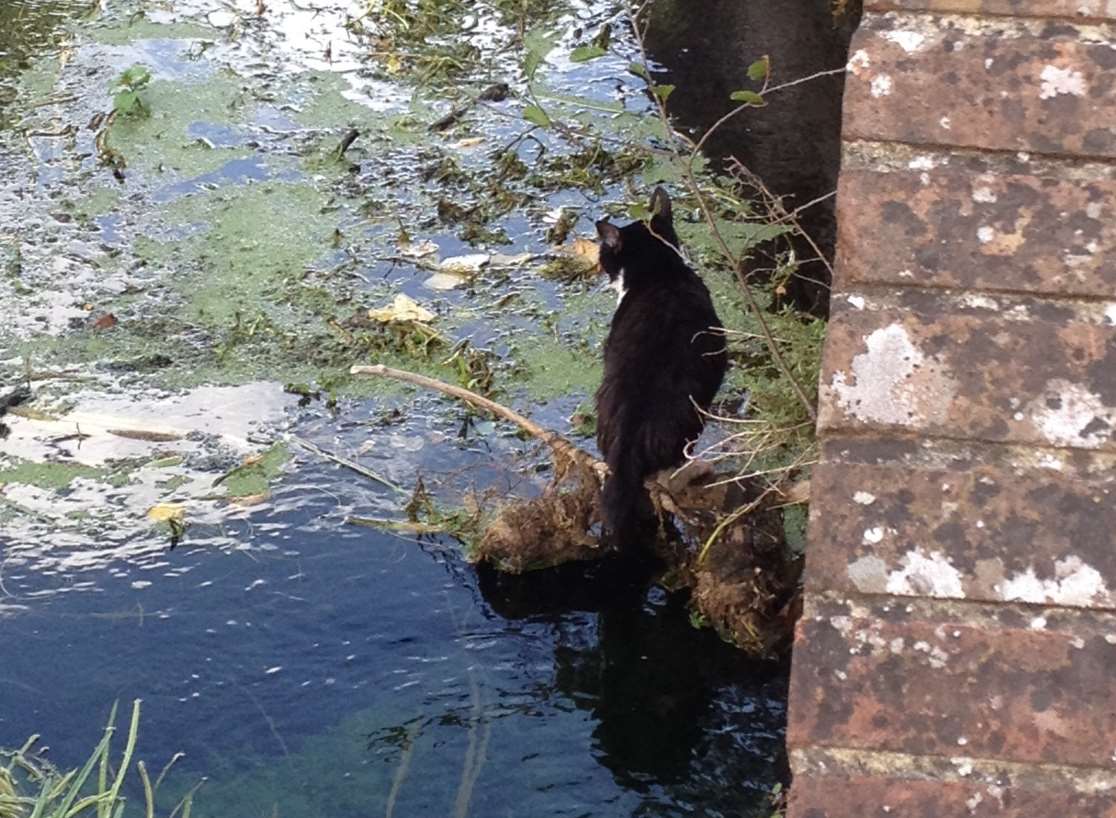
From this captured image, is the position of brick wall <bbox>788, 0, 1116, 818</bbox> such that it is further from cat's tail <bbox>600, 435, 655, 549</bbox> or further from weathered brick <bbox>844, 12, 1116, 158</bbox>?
cat's tail <bbox>600, 435, 655, 549</bbox>

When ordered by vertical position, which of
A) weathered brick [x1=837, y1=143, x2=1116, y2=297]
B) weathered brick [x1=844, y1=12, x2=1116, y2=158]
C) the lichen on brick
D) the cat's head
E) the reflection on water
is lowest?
the reflection on water

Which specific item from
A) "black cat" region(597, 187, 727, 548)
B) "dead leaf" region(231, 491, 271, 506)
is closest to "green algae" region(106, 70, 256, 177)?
"dead leaf" region(231, 491, 271, 506)

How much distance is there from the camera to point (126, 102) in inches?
280

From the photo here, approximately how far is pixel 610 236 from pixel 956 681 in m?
3.43

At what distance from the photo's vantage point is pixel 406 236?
20.2 ft

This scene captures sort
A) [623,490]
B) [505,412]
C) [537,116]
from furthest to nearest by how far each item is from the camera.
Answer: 1. [505,412]
2. [623,490]
3. [537,116]

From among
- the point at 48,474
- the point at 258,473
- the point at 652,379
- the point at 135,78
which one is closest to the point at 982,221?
the point at 652,379

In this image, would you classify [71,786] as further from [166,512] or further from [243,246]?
[243,246]

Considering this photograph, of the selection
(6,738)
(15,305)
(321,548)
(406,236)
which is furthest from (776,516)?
(15,305)

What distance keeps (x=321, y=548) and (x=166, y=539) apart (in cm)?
47

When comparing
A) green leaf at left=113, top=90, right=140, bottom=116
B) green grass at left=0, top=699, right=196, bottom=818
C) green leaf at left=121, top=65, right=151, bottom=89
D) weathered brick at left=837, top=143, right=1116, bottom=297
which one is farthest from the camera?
green leaf at left=121, top=65, right=151, bottom=89

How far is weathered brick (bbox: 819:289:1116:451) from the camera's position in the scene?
60.4 inches

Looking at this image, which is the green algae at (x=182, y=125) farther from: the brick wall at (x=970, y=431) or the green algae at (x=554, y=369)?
the brick wall at (x=970, y=431)

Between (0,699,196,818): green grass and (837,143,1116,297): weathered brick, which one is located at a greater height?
(837,143,1116,297): weathered brick
